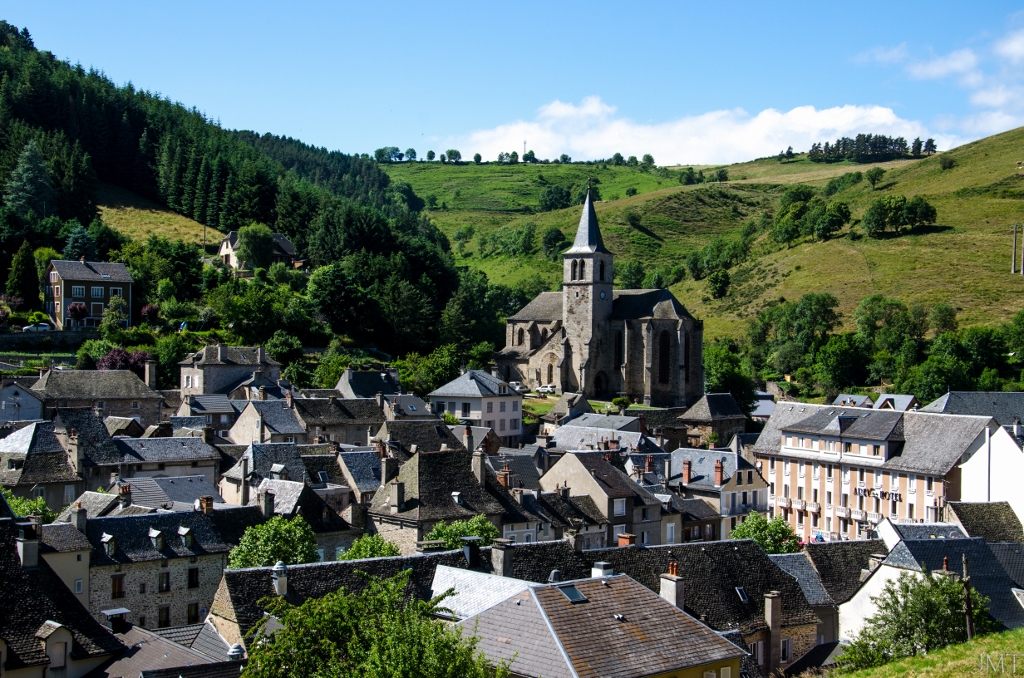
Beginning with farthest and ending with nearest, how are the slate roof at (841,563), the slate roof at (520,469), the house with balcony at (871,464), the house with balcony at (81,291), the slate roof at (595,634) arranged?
the house with balcony at (81,291)
the slate roof at (520,469)
the house with balcony at (871,464)
the slate roof at (841,563)
the slate roof at (595,634)

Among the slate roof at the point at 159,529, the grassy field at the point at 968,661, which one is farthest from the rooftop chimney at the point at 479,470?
the grassy field at the point at 968,661

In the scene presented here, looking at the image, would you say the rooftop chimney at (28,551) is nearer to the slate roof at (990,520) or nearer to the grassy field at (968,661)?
the grassy field at (968,661)

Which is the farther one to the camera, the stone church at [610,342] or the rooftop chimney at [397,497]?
the stone church at [610,342]

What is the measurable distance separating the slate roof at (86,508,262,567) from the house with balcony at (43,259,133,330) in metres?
62.1

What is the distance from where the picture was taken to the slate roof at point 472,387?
82.6m

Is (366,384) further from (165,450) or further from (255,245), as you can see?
(255,245)

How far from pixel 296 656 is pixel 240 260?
330ft

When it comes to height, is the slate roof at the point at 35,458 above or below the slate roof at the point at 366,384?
below

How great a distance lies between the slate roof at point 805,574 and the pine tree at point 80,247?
8375 cm

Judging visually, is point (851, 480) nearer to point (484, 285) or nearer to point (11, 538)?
point (11, 538)

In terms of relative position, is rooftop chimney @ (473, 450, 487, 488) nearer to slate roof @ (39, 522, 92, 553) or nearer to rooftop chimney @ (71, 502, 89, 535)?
rooftop chimney @ (71, 502, 89, 535)

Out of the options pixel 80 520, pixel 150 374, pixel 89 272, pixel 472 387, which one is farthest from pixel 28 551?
pixel 89 272

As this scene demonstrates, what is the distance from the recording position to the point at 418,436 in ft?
196

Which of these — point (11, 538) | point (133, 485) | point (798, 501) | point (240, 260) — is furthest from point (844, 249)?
point (11, 538)
